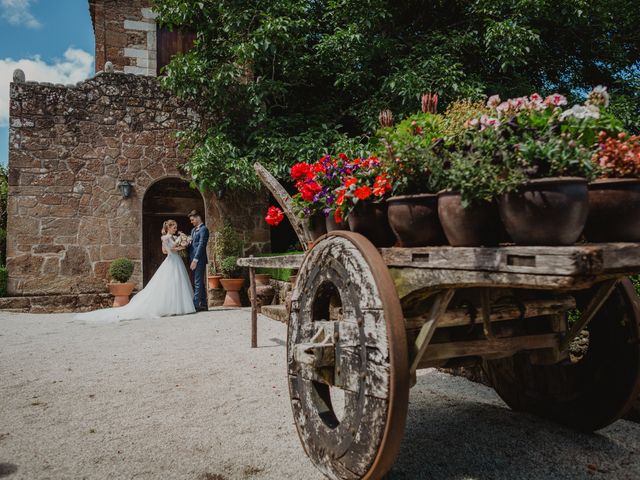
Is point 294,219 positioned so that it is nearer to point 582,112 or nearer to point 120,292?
point 582,112

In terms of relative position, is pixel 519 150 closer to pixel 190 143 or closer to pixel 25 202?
pixel 190 143

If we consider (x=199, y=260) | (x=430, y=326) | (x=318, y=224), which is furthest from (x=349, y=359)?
(x=199, y=260)

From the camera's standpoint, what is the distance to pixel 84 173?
28.0 ft

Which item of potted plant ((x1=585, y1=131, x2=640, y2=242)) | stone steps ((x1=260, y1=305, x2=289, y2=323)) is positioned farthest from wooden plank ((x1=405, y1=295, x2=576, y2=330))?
stone steps ((x1=260, y1=305, x2=289, y2=323))

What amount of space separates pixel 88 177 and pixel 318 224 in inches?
294

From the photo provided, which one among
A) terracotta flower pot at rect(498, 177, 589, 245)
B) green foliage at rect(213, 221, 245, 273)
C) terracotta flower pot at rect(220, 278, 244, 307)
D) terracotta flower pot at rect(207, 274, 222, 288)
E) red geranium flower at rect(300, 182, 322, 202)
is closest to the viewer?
terracotta flower pot at rect(498, 177, 589, 245)

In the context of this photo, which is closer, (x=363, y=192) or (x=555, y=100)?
(x=555, y=100)

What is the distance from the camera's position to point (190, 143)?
8.97 m

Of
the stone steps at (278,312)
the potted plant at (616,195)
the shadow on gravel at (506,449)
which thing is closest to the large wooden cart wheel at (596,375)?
the shadow on gravel at (506,449)

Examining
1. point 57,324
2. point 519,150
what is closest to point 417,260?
point 519,150

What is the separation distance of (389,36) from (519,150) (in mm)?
7947

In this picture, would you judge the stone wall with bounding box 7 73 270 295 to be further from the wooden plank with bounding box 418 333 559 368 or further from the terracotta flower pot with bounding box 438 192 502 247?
the terracotta flower pot with bounding box 438 192 502 247

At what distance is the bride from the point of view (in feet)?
24.3

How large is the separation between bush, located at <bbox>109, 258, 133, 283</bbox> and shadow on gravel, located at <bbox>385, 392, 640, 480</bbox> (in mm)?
6847
